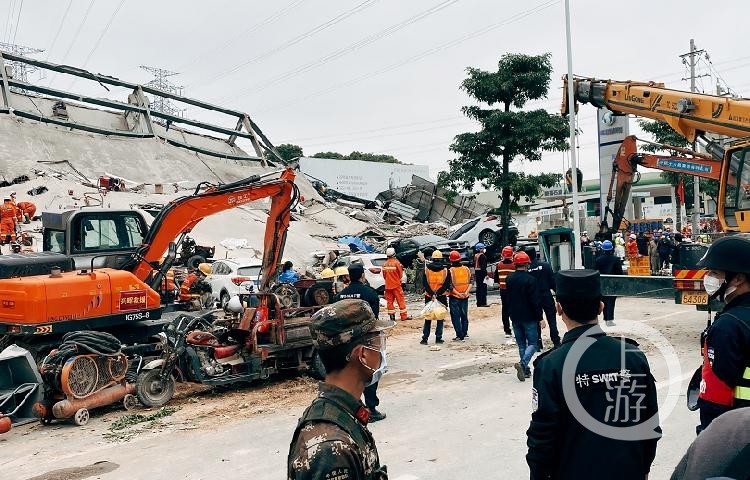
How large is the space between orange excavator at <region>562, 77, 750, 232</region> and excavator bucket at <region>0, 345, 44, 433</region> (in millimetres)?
11691

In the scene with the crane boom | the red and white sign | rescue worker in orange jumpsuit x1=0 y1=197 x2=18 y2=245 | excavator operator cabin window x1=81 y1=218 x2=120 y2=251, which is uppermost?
the crane boom

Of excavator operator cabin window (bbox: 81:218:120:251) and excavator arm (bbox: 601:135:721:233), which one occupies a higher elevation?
excavator arm (bbox: 601:135:721:233)

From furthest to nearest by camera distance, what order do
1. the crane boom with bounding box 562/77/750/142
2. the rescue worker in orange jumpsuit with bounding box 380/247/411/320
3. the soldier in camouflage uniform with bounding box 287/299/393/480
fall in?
the rescue worker in orange jumpsuit with bounding box 380/247/411/320 → the crane boom with bounding box 562/77/750/142 → the soldier in camouflage uniform with bounding box 287/299/393/480

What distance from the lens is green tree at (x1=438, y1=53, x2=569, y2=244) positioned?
24.6m

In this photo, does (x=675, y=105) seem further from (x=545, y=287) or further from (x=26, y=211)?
(x=26, y=211)

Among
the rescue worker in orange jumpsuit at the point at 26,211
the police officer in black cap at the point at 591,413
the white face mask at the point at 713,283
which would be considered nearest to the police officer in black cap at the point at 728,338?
the white face mask at the point at 713,283

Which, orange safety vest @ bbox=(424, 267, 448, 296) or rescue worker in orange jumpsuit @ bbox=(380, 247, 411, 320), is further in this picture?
rescue worker in orange jumpsuit @ bbox=(380, 247, 411, 320)

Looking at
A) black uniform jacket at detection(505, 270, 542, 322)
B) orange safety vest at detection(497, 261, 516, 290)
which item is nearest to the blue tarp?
orange safety vest at detection(497, 261, 516, 290)

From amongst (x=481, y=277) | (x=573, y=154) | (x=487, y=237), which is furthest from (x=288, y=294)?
(x=487, y=237)

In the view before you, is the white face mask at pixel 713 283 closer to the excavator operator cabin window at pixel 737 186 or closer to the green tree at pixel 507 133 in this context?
the excavator operator cabin window at pixel 737 186

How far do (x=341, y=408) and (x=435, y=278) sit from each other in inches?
429

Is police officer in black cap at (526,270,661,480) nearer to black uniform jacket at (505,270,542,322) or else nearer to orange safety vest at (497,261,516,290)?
black uniform jacket at (505,270,542,322)

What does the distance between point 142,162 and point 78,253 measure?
84.7 feet

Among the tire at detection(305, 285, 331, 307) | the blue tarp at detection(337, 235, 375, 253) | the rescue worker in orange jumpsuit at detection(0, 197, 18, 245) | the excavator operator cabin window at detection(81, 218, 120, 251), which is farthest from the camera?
Answer: the blue tarp at detection(337, 235, 375, 253)
